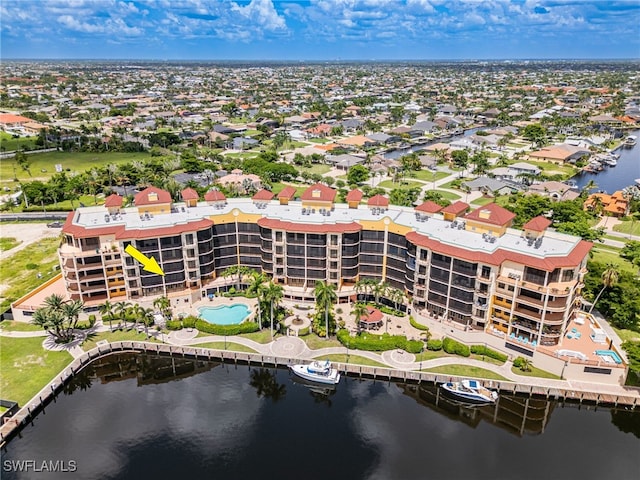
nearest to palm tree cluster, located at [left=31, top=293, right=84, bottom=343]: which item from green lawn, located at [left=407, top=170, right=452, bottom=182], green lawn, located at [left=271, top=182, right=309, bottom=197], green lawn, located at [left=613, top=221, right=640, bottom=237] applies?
green lawn, located at [left=271, top=182, right=309, bottom=197]

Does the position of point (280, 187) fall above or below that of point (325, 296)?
below

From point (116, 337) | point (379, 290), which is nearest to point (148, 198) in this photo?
point (116, 337)

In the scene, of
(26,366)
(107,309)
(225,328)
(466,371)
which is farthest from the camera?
(107,309)

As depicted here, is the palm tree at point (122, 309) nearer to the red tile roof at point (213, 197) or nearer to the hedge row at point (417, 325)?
the red tile roof at point (213, 197)

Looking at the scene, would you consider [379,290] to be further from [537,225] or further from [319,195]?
[537,225]

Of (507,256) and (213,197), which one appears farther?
(213,197)

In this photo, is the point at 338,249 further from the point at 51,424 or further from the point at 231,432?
the point at 51,424
